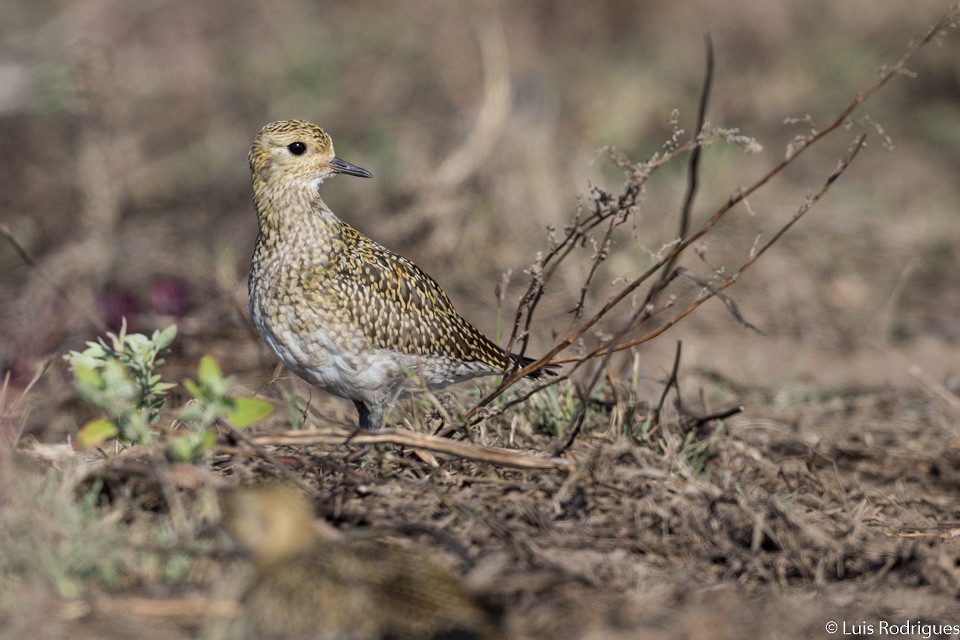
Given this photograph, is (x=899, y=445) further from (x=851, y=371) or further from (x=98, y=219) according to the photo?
(x=98, y=219)

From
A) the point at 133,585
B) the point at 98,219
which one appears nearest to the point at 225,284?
the point at 98,219

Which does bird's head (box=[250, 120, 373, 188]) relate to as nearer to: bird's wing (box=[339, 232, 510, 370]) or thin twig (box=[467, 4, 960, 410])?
bird's wing (box=[339, 232, 510, 370])

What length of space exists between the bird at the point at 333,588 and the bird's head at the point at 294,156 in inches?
85.1

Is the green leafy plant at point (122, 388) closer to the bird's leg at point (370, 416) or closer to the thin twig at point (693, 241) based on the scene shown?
the bird's leg at point (370, 416)

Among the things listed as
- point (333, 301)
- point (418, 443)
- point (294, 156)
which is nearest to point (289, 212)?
point (294, 156)

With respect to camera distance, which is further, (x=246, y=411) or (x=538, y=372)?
(x=538, y=372)

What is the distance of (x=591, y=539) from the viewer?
4160 millimetres

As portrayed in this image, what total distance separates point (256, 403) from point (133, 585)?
70 cm

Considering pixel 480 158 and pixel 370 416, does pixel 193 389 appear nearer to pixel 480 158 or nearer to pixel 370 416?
pixel 370 416

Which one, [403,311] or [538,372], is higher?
[403,311]

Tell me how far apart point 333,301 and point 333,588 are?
2016 millimetres

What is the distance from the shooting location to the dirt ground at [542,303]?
12.2 ft

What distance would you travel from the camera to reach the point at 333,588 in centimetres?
319

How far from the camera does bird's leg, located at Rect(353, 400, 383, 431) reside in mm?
5199
